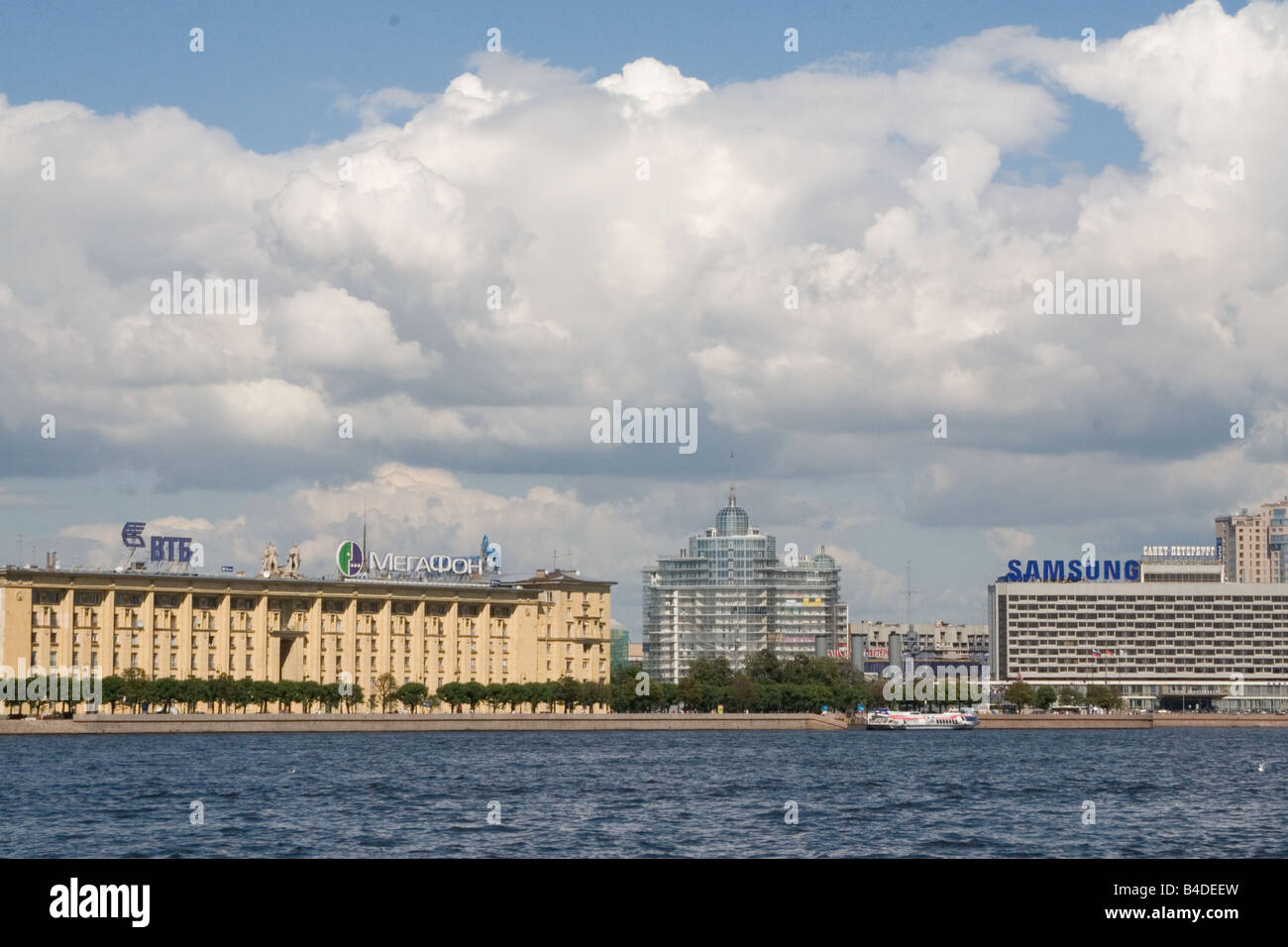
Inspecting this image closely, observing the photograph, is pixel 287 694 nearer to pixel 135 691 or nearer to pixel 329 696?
pixel 329 696

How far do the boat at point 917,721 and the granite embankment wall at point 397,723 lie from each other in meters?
4.28

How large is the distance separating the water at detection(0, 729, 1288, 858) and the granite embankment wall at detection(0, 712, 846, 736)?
16.5 m

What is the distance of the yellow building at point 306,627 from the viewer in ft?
477

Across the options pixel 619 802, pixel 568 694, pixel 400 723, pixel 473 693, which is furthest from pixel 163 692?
pixel 619 802

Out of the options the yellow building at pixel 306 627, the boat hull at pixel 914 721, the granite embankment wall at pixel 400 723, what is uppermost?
the yellow building at pixel 306 627

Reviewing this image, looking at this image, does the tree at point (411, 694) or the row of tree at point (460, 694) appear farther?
the tree at point (411, 694)

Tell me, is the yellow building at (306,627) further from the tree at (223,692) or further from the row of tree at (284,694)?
the tree at (223,692)

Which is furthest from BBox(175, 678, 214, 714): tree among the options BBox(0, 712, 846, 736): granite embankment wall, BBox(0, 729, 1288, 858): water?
BBox(0, 729, 1288, 858): water

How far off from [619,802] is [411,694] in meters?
107

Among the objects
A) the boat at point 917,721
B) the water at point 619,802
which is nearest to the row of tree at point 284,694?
the water at point 619,802

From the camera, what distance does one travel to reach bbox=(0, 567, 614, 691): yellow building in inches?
5719

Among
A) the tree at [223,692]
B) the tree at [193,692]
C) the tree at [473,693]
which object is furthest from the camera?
the tree at [473,693]
